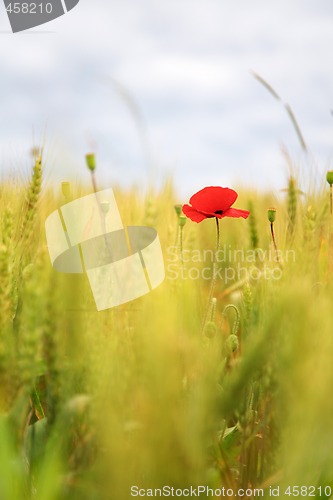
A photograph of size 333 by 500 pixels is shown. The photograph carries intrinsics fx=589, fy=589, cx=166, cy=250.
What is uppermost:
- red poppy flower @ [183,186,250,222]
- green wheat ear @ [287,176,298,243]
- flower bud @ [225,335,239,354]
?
red poppy flower @ [183,186,250,222]

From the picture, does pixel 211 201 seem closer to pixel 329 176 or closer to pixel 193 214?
pixel 193 214

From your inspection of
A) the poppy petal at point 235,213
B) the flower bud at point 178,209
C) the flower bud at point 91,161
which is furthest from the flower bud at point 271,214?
the flower bud at point 91,161

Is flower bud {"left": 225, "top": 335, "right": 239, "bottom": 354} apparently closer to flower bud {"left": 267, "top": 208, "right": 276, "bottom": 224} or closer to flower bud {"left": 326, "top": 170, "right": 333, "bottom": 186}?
flower bud {"left": 267, "top": 208, "right": 276, "bottom": 224}

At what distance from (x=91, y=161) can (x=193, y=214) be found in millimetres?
220

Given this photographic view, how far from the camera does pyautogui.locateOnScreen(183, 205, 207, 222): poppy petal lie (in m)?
0.87

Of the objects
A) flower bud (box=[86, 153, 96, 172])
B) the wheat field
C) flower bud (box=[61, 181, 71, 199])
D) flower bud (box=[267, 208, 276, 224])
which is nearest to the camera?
the wheat field

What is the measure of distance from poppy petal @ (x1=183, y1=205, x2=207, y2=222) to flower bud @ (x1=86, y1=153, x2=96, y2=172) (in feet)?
0.67

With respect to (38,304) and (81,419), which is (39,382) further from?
(38,304)

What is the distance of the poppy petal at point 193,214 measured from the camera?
2.87 ft

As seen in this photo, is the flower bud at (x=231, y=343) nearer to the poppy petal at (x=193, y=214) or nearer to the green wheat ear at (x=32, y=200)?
the poppy petal at (x=193, y=214)

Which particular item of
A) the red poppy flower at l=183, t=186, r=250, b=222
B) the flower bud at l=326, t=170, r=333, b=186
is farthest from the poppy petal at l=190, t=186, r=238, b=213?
the flower bud at l=326, t=170, r=333, b=186

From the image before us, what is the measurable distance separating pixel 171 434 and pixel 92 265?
25cm

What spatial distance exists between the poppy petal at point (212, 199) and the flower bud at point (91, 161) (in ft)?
0.70

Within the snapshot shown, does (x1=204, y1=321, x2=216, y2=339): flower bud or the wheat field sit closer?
the wheat field
